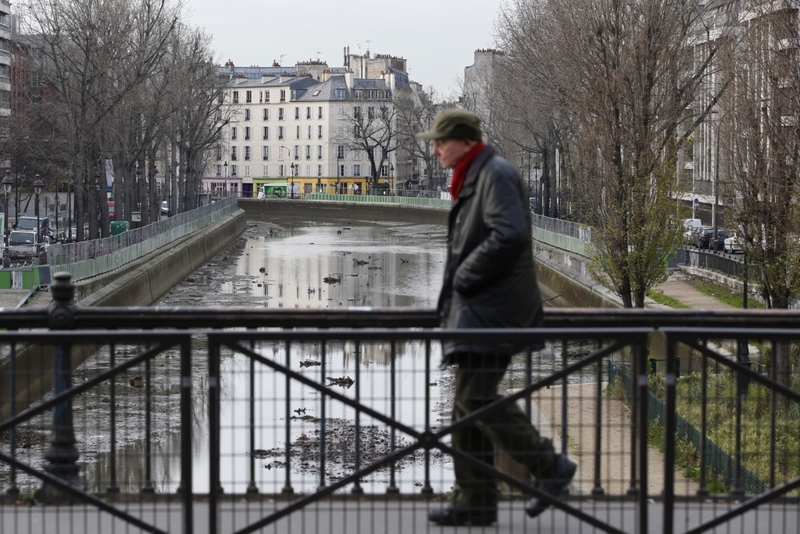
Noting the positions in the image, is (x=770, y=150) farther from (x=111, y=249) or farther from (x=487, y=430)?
(x=111, y=249)

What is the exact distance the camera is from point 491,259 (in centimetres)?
596

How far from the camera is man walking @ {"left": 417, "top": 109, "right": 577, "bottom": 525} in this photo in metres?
5.95

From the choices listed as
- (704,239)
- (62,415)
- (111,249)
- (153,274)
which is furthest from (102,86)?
(62,415)

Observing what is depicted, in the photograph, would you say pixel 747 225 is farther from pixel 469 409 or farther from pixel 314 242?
pixel 314 242

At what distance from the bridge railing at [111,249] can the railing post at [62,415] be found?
81.2 feet

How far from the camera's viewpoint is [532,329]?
578 centimetres

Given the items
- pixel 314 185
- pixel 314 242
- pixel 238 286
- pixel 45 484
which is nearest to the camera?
pixel 45 484

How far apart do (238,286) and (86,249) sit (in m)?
12.6

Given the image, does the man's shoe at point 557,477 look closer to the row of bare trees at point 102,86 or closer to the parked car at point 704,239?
the row of bare trees at point 102,86

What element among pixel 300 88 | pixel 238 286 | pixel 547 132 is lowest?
pixel 238 286

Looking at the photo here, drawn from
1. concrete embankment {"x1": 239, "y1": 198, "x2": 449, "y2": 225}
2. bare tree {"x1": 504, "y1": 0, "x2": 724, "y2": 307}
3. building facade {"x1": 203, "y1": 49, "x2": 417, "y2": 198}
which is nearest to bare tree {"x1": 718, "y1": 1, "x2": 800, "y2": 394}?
bare tree {"x1": 504, "y1": 0, "x2": 724, "y2": 307}

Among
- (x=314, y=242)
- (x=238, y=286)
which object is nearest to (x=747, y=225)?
(x=238, y=286)

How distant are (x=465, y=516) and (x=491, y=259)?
4.28 ft

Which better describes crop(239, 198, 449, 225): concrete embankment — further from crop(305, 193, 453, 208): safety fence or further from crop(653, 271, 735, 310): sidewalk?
crop(653, 271, 735, 310): sidewalk
